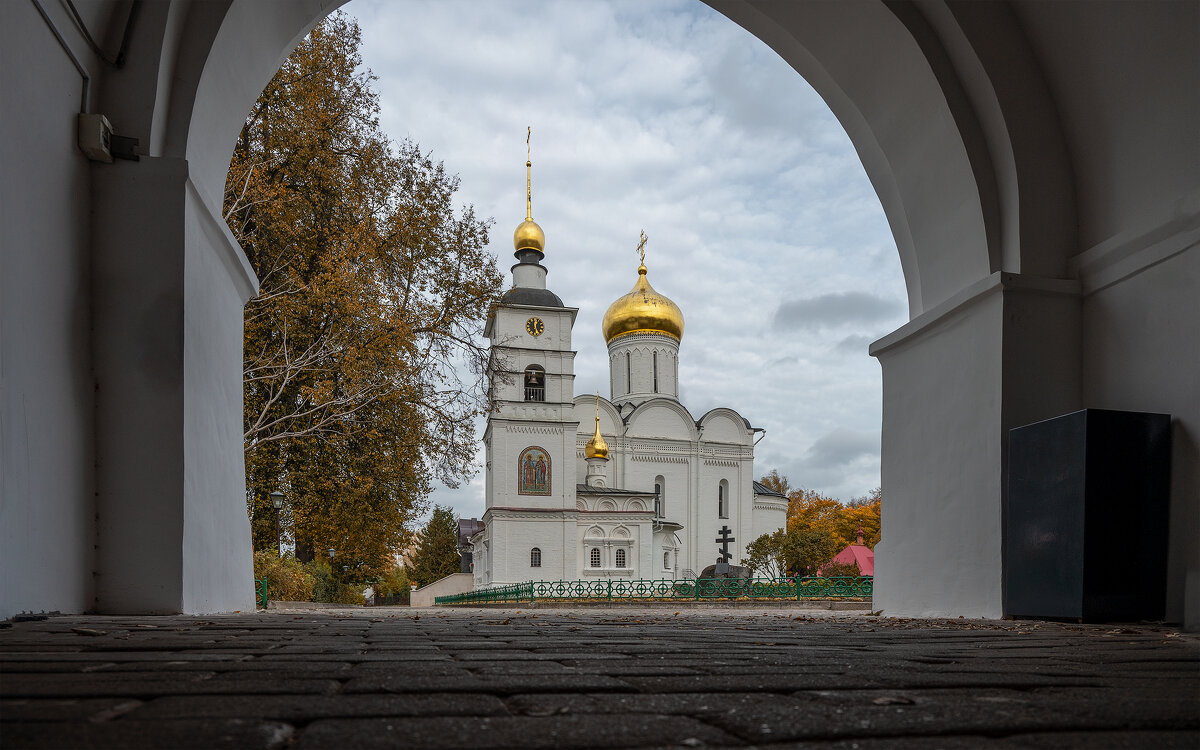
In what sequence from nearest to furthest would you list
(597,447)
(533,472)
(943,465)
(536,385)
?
(943,465), (533,472), (536,385), (597,447)

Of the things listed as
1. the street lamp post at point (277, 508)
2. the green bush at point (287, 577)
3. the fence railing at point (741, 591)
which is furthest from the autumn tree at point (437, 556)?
the street lamp post at point (277, 508)

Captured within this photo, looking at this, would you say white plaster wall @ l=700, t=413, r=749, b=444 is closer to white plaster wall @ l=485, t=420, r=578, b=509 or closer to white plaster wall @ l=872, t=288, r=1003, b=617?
white plaster wall @ l=485, t=420, r=578, b=509

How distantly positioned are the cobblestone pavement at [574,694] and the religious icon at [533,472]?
4438 cm

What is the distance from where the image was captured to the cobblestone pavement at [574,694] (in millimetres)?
1412

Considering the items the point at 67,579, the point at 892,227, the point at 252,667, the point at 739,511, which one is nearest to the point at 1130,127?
the point at 892,227

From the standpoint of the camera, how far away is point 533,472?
47.6 meters

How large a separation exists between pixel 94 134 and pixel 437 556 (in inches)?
2888

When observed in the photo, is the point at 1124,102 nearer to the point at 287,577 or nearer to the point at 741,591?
the point at 287,577

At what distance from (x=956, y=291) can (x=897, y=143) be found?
135cm

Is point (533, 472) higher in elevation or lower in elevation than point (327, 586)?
higher

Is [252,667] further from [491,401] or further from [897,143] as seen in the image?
[491,401]

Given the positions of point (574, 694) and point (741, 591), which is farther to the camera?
point (741, 591)

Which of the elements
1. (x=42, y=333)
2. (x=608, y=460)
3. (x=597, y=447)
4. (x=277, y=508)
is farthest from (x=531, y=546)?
(x=42, y=333)

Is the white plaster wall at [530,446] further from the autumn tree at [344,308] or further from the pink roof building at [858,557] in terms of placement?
the autumn tree at [344,308]
